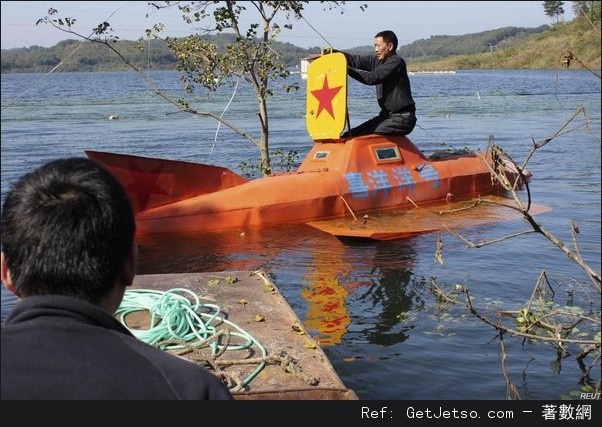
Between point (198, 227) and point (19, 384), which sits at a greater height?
point (19, 384)

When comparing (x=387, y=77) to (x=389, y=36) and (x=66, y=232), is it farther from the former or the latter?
(x=66, y=232)

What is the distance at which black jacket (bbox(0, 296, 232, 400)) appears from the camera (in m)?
1.92

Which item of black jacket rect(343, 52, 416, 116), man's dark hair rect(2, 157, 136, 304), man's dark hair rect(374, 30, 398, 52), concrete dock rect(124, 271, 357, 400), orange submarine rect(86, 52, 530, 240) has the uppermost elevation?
man's dark hair rect(374, 30, 398, 52)

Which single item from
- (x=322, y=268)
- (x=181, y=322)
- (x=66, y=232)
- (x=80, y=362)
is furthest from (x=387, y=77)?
(x=80, y=362)

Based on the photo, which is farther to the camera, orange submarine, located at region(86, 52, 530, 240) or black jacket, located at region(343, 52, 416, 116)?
black jacket, located at region(343, 52, 416, 116)

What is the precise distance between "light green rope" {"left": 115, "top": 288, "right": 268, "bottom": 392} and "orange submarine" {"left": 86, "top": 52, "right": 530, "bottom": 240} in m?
3.79

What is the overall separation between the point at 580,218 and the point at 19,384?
10321 millimetres

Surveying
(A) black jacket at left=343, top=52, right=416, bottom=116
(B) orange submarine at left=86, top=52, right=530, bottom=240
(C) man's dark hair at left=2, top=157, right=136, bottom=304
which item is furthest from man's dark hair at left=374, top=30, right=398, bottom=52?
(C) man's dark hair at left=2, top=157, right=136, bottom=304

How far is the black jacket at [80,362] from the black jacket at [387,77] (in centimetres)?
964

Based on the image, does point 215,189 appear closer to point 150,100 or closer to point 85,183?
point 85,183

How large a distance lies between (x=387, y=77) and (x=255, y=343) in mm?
7018

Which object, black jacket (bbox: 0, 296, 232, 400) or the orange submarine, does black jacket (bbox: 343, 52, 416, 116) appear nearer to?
the orange submarine

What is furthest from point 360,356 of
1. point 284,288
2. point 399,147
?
point 399,147

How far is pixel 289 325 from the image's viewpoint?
5617 millimetres
